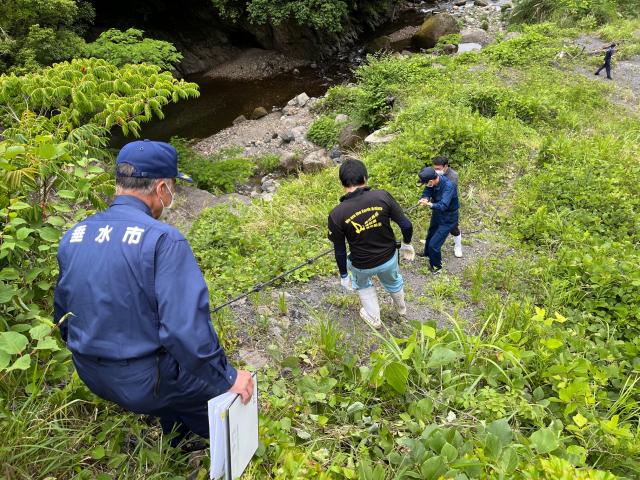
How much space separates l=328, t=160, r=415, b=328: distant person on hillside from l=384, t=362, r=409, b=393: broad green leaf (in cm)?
115

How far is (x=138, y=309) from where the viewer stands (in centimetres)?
191

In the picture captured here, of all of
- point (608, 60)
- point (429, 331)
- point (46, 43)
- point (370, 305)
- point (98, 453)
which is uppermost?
point (46, 43)

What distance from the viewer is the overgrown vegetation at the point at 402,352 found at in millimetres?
2318

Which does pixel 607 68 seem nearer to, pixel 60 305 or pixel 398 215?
pixel 398 215

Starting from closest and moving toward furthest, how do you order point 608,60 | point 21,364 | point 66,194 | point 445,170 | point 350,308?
point 21,364 → point 66,194 → point 350,308 → point 445,170 → point 608,60

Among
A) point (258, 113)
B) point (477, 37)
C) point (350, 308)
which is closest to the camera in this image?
point (350, 308)

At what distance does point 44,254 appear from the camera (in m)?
2.99

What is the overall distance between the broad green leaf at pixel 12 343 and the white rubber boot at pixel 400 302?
3.03m

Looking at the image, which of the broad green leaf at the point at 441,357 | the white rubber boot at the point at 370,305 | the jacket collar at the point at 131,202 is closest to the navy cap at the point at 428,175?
the white rubber boot at the point at 370,305

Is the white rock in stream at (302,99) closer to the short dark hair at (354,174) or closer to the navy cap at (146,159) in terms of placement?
the short dark hair at (354,174)

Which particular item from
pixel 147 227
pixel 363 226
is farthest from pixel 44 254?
pixel 363 226

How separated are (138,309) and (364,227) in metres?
2.12

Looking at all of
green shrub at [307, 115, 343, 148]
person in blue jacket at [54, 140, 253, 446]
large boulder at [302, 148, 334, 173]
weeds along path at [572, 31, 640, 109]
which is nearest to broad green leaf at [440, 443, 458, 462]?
person in blue jacket at [54, 140, 253, 446]

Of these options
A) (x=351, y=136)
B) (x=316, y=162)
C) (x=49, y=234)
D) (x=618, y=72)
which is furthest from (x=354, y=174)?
(x=618, y=72)
